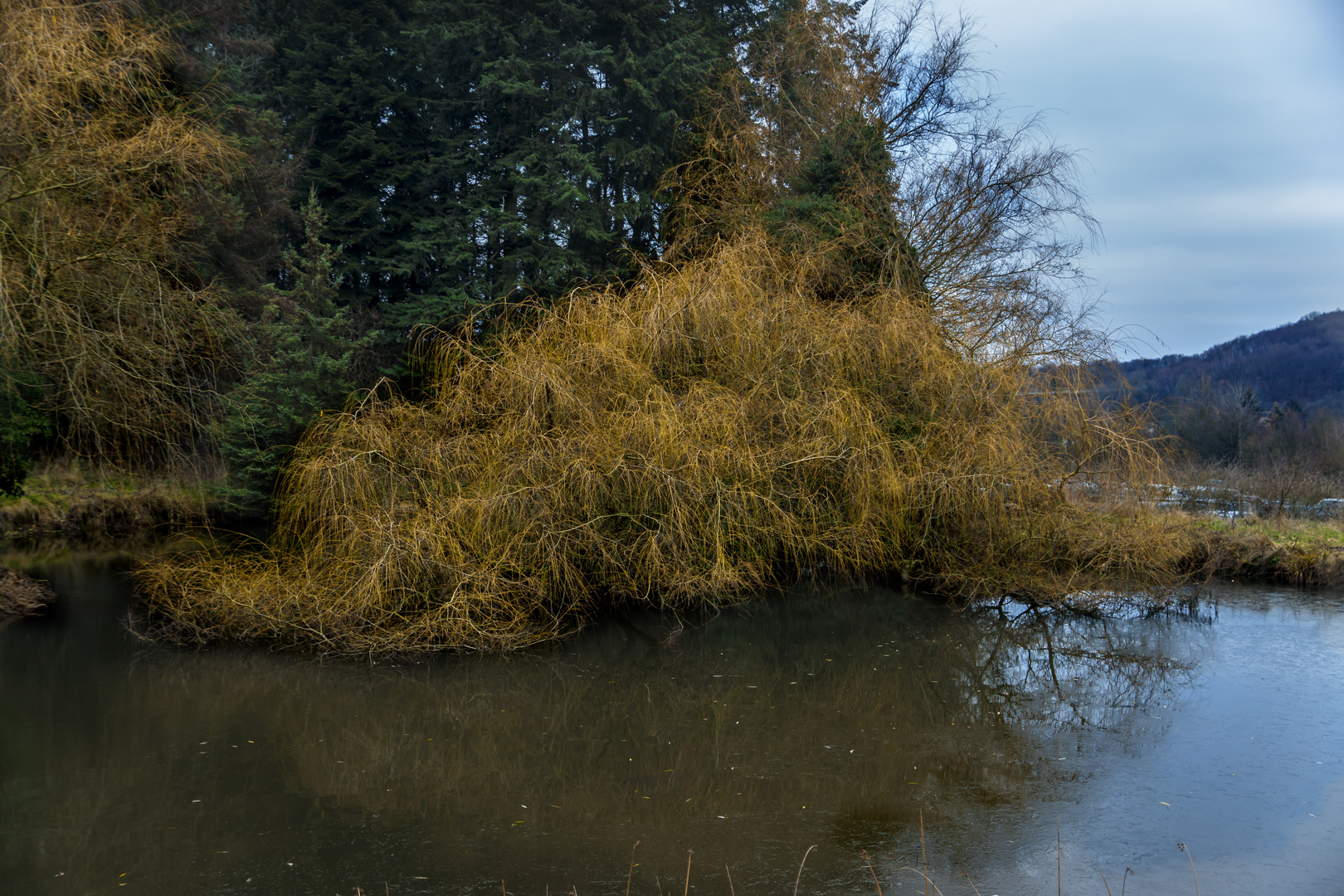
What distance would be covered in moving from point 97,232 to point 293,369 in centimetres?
664

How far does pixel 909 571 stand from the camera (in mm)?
11445

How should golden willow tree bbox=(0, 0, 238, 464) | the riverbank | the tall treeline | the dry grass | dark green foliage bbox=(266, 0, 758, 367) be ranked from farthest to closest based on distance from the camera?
dark green foliage bbox=(266, 0, 758, 367)
the riverbank
the tall treeline
the dry grass
golden willow tree bbox=(0, 0, 238, 464)

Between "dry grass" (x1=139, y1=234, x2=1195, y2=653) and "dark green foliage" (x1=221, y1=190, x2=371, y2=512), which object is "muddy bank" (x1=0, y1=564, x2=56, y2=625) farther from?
"dark green foliage" (x1=221, y1=190, x2=371, y2=512)

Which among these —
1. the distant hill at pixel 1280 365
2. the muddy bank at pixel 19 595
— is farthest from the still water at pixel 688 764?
the distant hill at pixel 1280 365

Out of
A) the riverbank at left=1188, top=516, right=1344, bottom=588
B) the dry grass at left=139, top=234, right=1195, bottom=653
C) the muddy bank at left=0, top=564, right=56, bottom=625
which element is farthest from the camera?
the riverbank at left=1188, top=516, right=1344, bottom=588

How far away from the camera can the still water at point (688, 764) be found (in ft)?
15.6


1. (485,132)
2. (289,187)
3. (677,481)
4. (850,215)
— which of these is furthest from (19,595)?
(485,132)

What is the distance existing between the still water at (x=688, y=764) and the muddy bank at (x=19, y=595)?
0.89 m

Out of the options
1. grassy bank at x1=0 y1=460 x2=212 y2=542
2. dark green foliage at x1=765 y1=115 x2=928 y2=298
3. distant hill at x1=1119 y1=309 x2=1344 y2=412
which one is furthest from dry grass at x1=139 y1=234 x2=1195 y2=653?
distant hill at x1=1119 y1=309 x2=1344 y2=412

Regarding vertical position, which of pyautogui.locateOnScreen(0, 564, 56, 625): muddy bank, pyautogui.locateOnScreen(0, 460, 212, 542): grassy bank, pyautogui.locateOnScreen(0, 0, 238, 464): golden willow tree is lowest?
pyautogui.locateOnScreen(0, 564, 56, 625): muddy bank

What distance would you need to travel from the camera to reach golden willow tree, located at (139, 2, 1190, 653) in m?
9.16

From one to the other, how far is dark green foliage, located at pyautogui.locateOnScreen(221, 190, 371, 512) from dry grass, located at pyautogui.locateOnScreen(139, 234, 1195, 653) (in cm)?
383

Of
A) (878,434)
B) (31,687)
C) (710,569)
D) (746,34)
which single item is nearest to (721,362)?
(878,434)

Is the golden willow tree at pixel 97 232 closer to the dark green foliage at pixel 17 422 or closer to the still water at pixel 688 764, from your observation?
the dark green foliage at pixel 17 422
